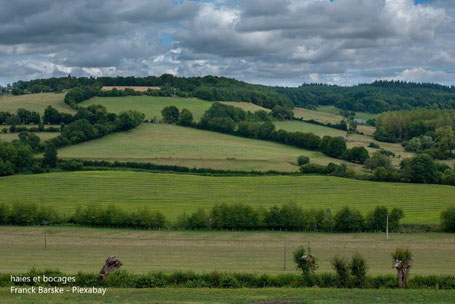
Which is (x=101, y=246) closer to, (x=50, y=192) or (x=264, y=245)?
(x=264, y=245)

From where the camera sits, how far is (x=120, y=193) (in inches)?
3241

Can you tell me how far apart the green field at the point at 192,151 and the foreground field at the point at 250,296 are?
71689 millimetres

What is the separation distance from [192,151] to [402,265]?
84066mm

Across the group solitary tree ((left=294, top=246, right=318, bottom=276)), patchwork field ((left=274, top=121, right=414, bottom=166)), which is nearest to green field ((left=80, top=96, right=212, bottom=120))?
patchwork field ((left=274, top=121, right=414, bottom=166))

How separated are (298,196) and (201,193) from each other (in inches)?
562

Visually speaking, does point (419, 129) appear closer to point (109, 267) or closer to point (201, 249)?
point (201, 249)

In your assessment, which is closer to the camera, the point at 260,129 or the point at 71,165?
the point at 71,165

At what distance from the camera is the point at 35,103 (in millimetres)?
152500

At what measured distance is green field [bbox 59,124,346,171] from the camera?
102 meters

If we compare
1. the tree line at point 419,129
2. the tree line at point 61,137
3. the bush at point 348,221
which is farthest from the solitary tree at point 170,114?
the bush at point 348,221

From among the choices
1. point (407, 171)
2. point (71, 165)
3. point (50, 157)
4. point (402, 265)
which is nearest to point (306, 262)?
point (402, 265)

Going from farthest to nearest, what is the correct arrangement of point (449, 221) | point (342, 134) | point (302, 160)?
Result: point (342, 134), point (302, 160), point (449, 221)

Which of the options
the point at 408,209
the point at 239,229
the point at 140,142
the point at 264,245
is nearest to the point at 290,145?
the point at 140,142

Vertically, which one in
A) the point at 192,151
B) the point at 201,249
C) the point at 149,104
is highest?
the point at 149,104
